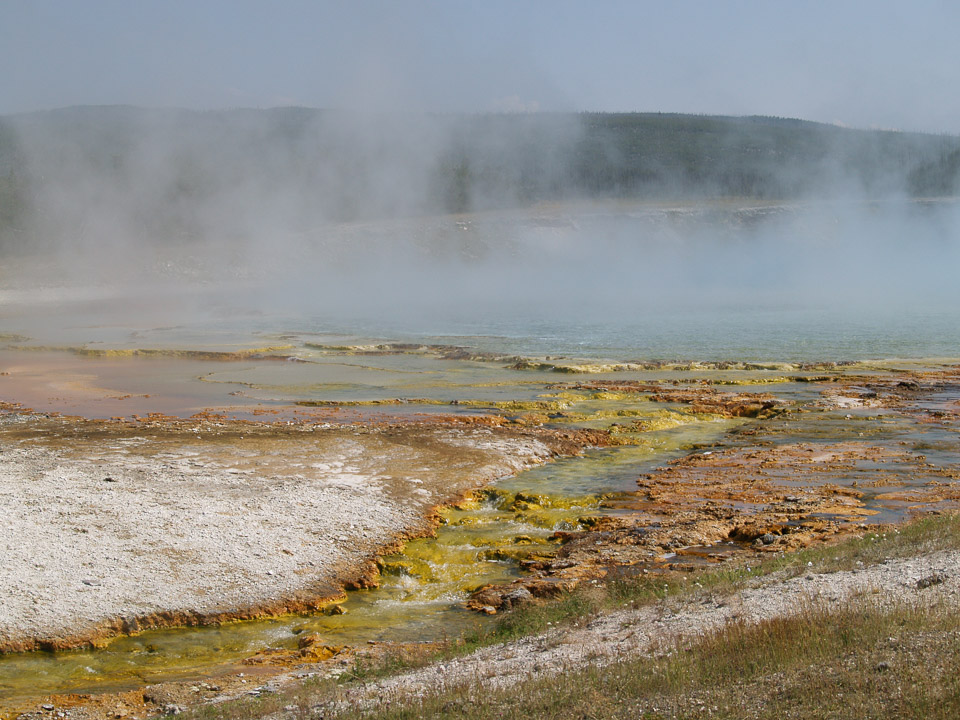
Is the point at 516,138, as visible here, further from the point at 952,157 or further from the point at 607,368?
the point at 607,368

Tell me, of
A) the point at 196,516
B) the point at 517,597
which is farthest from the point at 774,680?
the point at 196,516

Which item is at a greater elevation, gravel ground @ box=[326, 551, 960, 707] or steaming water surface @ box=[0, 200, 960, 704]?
steaming water surface @ box=[0, 200, 960, 704]

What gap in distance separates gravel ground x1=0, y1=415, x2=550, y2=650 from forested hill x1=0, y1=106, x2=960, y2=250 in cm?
4876

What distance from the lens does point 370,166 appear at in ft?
227

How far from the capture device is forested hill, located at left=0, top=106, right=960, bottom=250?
5922 cm

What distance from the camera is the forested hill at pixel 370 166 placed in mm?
59219

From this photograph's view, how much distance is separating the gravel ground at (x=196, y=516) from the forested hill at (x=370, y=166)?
48757 mm

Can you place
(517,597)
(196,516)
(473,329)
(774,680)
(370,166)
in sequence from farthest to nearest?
(370,166) → (473,329) → (196,516) → (517,597) → (774,680)

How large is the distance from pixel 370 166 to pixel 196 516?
63.8 metres

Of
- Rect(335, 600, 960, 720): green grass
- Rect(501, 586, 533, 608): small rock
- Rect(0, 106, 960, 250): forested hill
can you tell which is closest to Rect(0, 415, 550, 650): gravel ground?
Rect(501, 586, 533, 608): small rock

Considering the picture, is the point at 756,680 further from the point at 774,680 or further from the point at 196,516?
the point at 196,516

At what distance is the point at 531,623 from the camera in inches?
227

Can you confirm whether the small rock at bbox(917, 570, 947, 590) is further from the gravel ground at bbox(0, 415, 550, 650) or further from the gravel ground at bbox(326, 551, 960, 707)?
the gravel ground at bbox(0, 415, 550, 650)

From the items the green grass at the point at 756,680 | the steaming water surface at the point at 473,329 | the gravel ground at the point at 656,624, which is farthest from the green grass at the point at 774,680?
the steaming water surface at the point at 473,329
